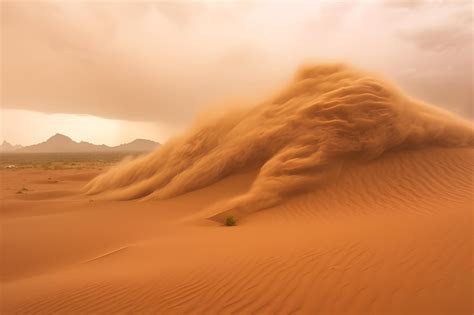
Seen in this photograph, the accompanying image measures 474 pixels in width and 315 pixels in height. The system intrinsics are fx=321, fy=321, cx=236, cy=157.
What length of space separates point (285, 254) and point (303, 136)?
6419 millimetres

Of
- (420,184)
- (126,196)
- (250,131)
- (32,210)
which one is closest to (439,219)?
(420,184)

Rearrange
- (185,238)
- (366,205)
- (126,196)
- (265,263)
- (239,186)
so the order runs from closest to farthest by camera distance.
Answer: (265,263) < (185,238) < (366,205) < (239,186) < (126,196)

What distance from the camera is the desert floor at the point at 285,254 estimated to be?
374 centimetres

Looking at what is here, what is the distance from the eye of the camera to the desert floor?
374 centimetres

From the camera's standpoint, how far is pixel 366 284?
3.82 m

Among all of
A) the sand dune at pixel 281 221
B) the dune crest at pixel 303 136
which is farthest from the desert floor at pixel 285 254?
the dune crest at pixel 303 136

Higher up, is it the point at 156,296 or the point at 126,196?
the point at 126,196

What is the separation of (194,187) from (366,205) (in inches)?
269

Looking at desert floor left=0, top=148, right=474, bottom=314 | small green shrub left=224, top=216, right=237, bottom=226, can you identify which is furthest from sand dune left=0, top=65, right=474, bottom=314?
small green shrub left=224, top=216, right=237, bottom=226

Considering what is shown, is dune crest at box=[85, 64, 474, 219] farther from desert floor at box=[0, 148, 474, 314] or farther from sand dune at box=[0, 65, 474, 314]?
desert floor at box=[0, 148, 474, 314]

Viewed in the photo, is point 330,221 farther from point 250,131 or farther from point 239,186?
point 250,131

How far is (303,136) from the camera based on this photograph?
10.9m

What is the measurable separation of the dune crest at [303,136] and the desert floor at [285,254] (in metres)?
0.60

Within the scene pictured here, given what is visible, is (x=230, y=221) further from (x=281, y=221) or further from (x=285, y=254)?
(x=285, y=254)
